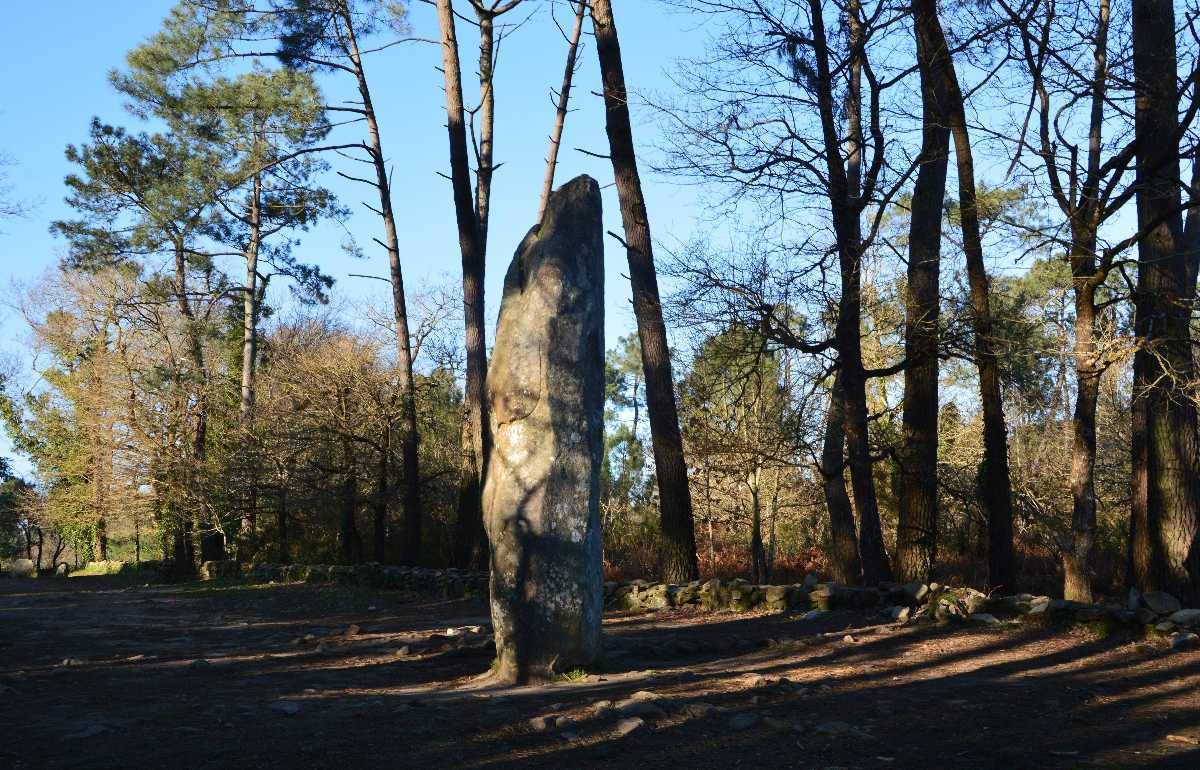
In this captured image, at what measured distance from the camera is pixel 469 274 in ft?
53.3

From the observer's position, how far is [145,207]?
2192cm

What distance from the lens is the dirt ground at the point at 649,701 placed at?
4824 millimetres

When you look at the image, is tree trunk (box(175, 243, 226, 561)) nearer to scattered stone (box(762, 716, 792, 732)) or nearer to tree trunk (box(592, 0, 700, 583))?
tree trunk (box(592, 0, 700, 583))

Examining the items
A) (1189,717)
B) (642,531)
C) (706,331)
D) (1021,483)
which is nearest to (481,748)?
(1189,717)

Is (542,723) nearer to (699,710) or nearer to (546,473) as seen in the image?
(699,710)

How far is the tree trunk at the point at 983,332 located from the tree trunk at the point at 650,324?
3.57 metres

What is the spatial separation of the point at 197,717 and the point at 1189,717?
5.74m

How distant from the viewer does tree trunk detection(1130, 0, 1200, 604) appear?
1033 centimetres

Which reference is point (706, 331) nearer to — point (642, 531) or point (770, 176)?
point (770, 176)

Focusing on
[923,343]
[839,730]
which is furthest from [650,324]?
[839,730]

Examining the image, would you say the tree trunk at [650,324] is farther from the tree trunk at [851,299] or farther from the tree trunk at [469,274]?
the tree trunk at [469,274]

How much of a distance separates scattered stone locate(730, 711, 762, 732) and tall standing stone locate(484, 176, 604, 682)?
1704 millimetres

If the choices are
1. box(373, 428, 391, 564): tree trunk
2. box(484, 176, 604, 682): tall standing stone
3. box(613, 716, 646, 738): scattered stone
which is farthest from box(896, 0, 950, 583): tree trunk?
box(373, 428, 391, 564): tree trunk

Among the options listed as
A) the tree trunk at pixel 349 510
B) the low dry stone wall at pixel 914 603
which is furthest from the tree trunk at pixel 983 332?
the tree trunk at pixel 349 510
